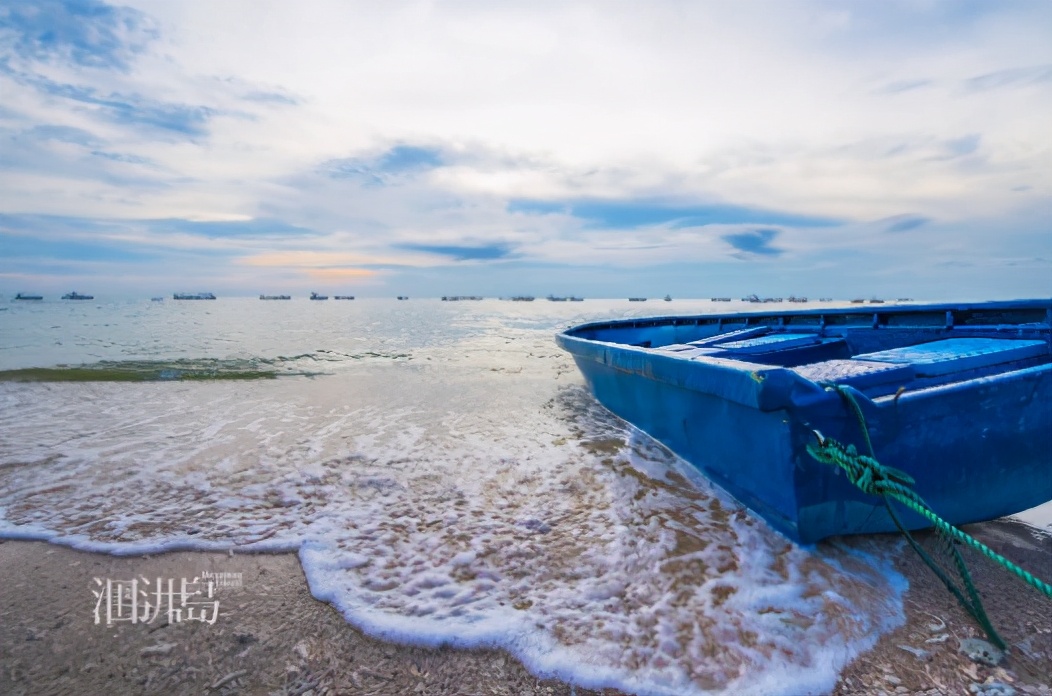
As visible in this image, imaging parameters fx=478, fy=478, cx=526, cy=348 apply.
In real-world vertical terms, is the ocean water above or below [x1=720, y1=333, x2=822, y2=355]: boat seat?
below

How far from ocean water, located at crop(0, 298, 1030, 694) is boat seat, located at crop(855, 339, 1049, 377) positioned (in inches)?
54.0

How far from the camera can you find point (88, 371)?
40.8ft

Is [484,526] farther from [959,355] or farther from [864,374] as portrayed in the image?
[959,355]

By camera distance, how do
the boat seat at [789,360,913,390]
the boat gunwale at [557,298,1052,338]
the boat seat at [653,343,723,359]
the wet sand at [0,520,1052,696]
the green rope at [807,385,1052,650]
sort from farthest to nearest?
the boat gunwale at [557,298,1052,338] → the boat seat at [653,343,723,359] → the boat seat at [789,360,913,390] → the green rope at [807,385,1052,650] → the wet sand at [0,520,1052,696]

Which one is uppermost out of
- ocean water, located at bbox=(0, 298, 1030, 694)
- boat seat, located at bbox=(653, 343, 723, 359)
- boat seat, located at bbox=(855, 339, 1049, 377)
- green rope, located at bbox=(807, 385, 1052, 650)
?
boat seat, located at bbox=(855, 339, 1049, 377)

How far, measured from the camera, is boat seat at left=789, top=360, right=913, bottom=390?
320 centimetres

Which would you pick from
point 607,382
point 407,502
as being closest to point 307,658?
point 407,502

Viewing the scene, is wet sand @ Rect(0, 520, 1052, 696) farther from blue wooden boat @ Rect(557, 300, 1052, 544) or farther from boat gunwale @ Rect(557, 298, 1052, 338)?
boat gunwale @ Rect(557, 298, 1052, 338)

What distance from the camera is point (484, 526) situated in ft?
12.7

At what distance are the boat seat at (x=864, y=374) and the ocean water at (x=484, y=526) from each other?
3.78 ft

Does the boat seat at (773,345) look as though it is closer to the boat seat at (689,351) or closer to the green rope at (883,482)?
the boat seat at (689,351)

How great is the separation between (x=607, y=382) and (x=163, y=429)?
639 cm

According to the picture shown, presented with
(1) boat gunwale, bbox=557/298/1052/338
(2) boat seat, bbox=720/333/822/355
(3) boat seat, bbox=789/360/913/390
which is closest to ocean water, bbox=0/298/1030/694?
(3) boat seat, bbox=789/360/913/390

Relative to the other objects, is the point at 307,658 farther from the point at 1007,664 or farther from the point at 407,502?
the point at 1007,664
